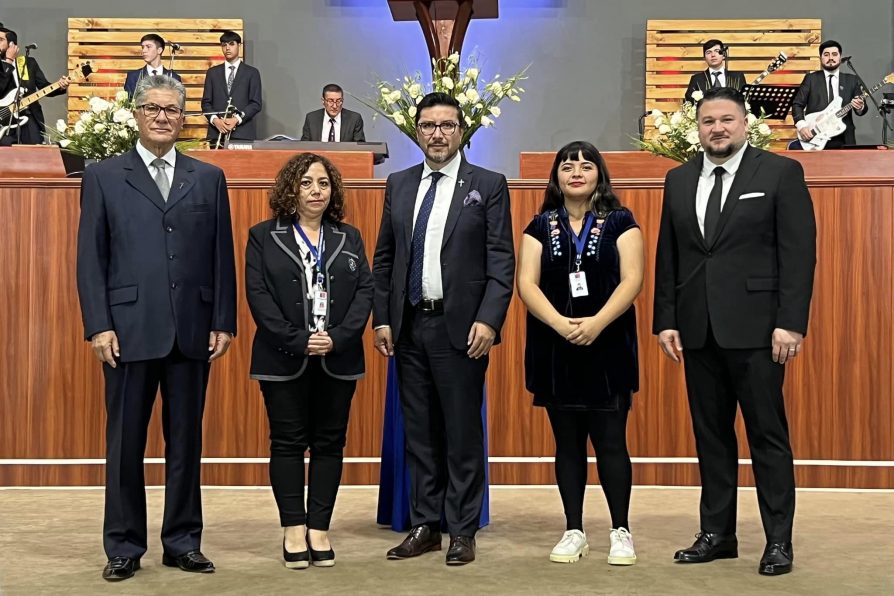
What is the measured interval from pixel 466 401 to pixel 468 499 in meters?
0.34

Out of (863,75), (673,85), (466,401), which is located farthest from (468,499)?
(863,75)

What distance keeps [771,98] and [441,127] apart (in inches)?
155

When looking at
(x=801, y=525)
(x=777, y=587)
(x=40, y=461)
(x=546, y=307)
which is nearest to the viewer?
(x=777, y=587)

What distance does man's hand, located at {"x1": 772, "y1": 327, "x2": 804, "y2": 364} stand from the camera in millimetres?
3449

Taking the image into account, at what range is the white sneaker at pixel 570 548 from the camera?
11.8 feet

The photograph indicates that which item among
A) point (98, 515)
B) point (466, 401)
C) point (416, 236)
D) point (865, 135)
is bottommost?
point (98, 515)

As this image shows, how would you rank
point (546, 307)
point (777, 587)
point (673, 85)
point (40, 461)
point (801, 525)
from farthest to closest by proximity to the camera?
point (673, 85) → point (40, 461) → point (801, 525) → point (546, 307) → point (777, 587)

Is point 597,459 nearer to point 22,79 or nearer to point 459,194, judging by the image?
point 459,194

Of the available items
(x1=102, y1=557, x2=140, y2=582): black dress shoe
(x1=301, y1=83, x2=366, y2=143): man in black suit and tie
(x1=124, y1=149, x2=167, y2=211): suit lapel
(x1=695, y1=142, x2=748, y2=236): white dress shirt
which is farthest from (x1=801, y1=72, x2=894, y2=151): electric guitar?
(x1=102, y1=557, x2=140, y2=582): black dress shoe

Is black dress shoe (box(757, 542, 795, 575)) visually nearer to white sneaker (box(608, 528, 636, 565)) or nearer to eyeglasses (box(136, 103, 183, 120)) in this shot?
white sneaker (box(608, 528, 636, 565))

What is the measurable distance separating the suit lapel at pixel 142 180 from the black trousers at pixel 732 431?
1.85 meters

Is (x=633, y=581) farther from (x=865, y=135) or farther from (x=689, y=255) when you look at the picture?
(x=865, y=135)

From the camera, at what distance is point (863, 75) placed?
9.51m

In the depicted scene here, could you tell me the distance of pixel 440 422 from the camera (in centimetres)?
384
